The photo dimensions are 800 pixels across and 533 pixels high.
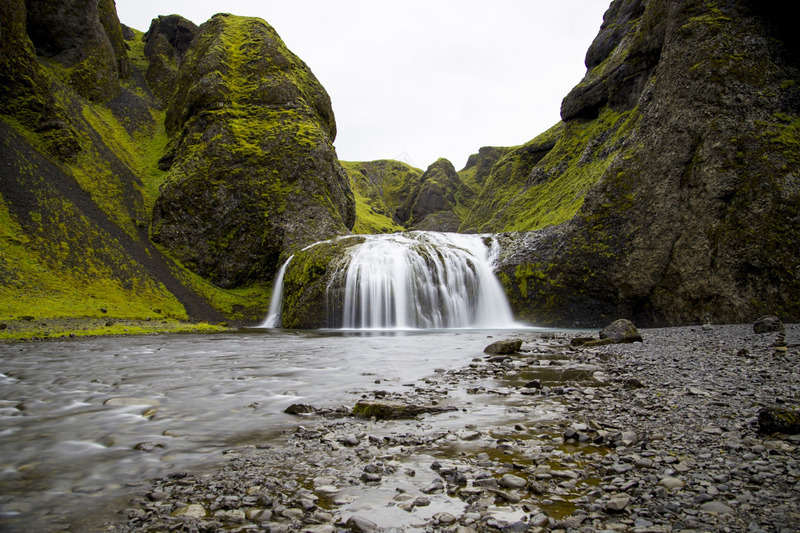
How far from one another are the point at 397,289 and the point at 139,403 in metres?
23.5

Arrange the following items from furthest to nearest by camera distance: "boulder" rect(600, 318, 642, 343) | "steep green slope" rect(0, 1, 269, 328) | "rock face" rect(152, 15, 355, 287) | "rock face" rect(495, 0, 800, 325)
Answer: "rock face" rect(152, 15, 355, 287) < "steep green slope" rect(0, 1, 269, 328) < "rock face" rect(495, 0, 800, 325) < "boulder" rect(600, 318, 642, 343)

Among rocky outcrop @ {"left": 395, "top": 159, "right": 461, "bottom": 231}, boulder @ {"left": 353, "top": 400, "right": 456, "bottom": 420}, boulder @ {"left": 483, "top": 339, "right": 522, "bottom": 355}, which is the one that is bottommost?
boulder @ {"left": 353, "top": 400, "right": 456, "bottom": 420}

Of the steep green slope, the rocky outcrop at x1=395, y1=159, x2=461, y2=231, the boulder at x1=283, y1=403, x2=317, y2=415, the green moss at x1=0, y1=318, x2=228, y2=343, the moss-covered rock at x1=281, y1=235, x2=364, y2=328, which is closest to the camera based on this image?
the boulder at x1=283, y1=403, x2=317, y2=415

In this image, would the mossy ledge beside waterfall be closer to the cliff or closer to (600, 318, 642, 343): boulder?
the cliff

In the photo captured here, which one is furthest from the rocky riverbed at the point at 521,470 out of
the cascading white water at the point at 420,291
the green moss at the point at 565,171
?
the green moss at the point at 565,171

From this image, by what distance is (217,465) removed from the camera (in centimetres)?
480

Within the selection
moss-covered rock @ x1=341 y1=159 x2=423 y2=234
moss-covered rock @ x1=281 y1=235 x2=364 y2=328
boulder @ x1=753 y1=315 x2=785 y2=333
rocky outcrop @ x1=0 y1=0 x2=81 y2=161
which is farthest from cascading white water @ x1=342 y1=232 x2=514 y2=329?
moss-covered rock @ x1=341 y1=159 x2=423 y2=234

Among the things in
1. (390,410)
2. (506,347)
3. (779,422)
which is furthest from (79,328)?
(779,422)

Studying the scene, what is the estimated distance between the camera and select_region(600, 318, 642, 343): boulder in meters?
15.7

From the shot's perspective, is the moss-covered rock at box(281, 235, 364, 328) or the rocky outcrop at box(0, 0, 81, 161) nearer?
the moss-covered rock at box(281, 235, 364, 328)

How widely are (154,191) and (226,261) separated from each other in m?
16.5

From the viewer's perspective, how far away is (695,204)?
2372 cm

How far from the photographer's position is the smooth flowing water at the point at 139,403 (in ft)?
14.3

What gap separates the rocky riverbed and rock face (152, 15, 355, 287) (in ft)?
133
